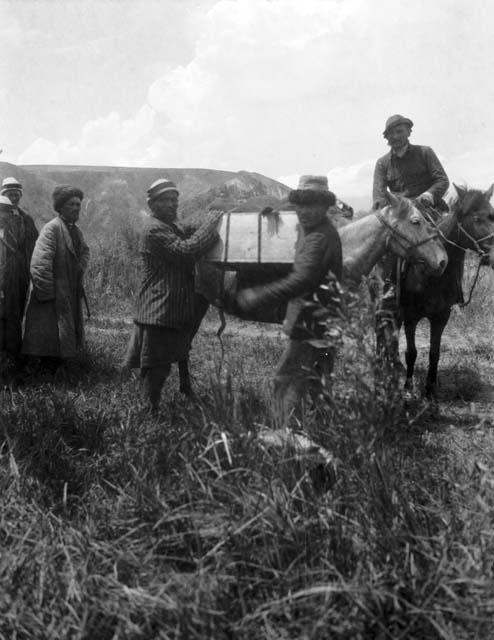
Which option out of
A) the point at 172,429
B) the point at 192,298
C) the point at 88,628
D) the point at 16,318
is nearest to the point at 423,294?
the point at 192,298

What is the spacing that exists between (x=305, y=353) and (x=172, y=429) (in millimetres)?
992

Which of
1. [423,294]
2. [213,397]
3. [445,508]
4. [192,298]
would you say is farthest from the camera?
[423,294]

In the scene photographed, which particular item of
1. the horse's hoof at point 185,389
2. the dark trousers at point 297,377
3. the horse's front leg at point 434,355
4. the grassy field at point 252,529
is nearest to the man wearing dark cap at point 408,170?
the horse's front leg at point 434,355

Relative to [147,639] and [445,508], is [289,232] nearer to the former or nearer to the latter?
[445,508]

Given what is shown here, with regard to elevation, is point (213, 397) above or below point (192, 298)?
below

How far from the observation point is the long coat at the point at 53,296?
6.48 meters

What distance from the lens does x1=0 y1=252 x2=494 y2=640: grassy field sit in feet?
8.08

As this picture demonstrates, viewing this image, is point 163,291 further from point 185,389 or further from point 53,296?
A: point 53,296

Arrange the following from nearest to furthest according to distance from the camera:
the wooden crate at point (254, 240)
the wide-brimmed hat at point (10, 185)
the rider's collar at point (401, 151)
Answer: the wooden crate at point (254, 240) < the rider's collar at point (401, 151) < the wide-brimmed hat at point (10, 185)

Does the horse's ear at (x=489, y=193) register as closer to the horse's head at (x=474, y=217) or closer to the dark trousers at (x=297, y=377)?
the horse's head at (x=474, y=217)

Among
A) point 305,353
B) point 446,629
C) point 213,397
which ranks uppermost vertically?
point 305,353

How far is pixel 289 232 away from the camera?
3998mm

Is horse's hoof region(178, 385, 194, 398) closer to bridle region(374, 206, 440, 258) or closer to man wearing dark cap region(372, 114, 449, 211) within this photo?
bridle region(374, 206, 440, 258)

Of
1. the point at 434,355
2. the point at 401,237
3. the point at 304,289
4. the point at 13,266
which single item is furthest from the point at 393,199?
the point at 13,266
